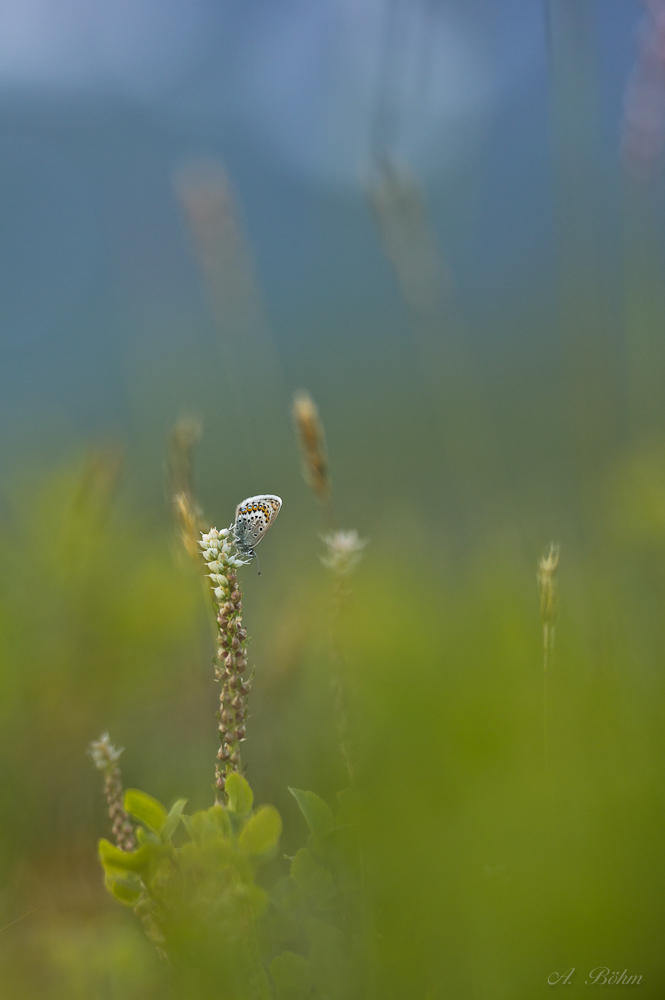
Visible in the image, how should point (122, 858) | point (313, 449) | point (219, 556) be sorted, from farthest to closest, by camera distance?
point (313, 449) < point (219, 556) < point (122, 858)

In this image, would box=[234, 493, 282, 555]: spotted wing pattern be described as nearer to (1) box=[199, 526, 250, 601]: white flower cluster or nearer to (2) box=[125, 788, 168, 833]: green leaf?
(1) box=[199, 526, 250, 601]: white flower cluster

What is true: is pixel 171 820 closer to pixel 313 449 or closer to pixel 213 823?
pixel 213 823

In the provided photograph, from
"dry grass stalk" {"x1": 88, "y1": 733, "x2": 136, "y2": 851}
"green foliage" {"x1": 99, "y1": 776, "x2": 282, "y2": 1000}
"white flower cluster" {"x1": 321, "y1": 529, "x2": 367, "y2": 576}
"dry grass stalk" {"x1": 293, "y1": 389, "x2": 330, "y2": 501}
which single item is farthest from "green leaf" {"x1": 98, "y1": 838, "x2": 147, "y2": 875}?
"dry grass stalk" {"x1": 293, "y1": 389, "x2": 330, "y2": 501}

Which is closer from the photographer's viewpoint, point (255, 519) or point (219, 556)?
point (219, 556)

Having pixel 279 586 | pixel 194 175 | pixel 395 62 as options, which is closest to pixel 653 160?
pixel 395 62

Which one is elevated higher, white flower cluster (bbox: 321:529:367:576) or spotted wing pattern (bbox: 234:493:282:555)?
spotted wing pattern (bbox: 234:493:282:555)

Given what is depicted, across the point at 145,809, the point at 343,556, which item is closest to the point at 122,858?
the point at 145,809

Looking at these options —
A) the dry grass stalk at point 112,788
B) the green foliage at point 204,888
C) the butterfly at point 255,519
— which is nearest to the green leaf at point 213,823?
the green foliage at point 204,888
